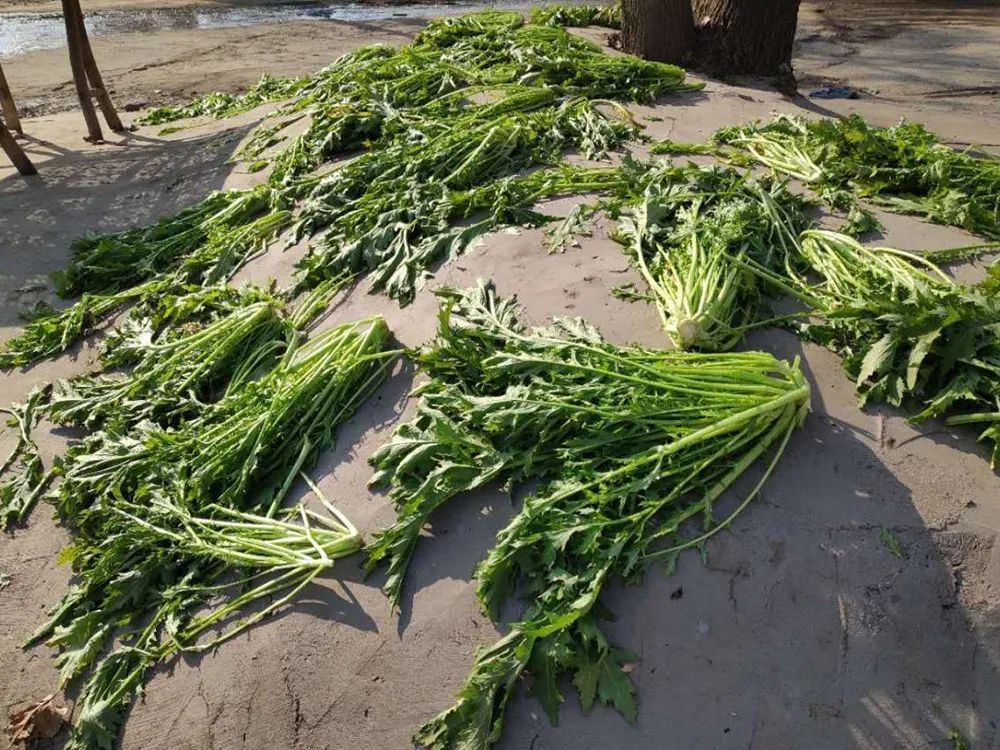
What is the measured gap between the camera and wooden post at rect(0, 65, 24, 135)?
8.02m

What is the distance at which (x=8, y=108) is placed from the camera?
8.23 meters

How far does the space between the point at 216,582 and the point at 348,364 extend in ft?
3.78

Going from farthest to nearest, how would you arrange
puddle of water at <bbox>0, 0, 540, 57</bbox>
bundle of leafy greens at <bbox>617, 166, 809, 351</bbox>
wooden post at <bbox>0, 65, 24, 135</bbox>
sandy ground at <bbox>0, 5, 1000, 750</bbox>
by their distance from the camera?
puddle of water at <bbox>0, 0, 540, 57</bbox>, wooden post at <bbox>0, 65, 24, 135</bbox>, bundle of leafy greens at <bbox>617, 166, 809, 351</bbox>, sandy ground at <bbox>0, 5, 1000, 750</bbox>

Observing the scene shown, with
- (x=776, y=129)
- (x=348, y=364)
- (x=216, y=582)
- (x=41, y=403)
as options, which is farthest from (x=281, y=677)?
(x=776, y=129)

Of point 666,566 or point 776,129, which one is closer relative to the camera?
point 666,566

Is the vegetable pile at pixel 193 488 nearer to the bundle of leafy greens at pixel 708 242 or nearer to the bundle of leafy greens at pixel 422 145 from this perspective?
the bundle of leafy greens at pixel 422 145

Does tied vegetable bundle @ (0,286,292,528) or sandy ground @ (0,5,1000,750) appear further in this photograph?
tied vegetable bundle @ (0,286,292,528)

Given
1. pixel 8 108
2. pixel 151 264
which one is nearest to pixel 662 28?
pixel 151 264

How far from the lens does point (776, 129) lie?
215 inches

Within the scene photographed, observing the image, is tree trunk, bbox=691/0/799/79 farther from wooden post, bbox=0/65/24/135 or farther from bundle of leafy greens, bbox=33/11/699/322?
wooden post, bbox=0/65/24/135

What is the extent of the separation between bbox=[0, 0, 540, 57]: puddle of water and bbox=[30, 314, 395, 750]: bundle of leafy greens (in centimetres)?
1212

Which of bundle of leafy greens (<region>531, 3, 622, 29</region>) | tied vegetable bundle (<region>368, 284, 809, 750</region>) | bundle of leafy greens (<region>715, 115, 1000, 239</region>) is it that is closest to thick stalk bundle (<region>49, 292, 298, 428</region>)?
tied vegetable bundle (<region>368, 284, 809, 750</region>)

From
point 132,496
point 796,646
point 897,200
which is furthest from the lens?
point 897,200

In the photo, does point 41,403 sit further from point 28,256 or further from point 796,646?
point 796,646
